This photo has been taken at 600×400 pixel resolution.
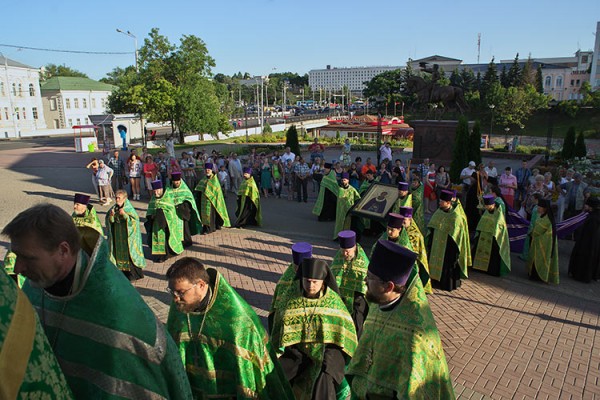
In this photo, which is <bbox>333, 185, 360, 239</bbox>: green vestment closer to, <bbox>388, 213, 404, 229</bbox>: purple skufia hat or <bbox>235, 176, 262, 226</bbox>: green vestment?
<bbox>235, 176, 262, 226</bbox>: green vestment

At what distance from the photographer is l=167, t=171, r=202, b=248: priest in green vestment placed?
416 inches

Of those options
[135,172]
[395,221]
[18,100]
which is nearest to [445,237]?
[395,221]

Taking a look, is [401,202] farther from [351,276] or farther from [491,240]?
[351,276]

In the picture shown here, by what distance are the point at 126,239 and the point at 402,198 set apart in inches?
222

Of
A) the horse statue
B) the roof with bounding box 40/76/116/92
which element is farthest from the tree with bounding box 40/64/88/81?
the horse statue

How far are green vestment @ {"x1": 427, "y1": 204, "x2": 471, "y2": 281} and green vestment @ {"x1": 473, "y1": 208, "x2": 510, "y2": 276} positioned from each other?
86 cm

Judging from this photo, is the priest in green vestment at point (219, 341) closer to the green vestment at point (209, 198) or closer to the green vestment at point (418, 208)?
the green vestment at point (418, 208)

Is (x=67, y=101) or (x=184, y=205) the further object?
(x=67, y=101)

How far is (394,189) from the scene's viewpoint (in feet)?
34.8

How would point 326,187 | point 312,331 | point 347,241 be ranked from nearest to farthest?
point 312,331 < point 347,241 < point 326,187

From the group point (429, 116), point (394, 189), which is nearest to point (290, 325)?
point (394, 189)

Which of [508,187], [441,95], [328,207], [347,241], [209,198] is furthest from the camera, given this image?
[441,95]

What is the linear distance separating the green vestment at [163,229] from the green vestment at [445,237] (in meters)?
5.28

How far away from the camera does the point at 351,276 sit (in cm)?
562
